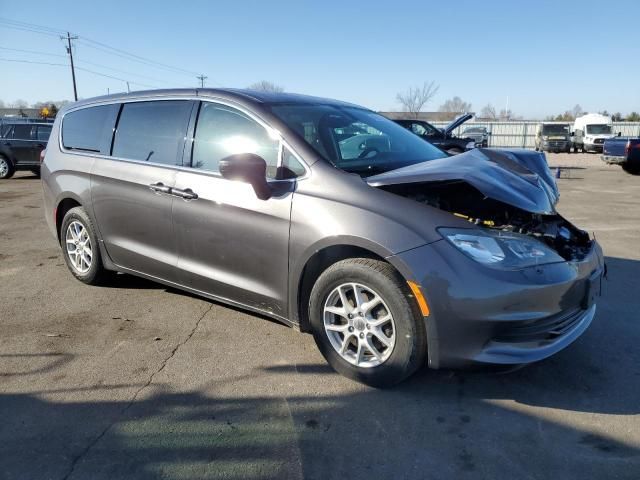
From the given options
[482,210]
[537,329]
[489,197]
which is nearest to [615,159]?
[482,210]

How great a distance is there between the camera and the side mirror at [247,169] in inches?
121

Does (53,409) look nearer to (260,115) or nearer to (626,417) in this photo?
(260,115)

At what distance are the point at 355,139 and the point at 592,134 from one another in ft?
120

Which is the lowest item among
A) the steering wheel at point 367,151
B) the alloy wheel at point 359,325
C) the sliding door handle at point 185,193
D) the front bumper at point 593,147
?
the alloy wheel at point 359,325

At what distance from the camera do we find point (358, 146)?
373cm

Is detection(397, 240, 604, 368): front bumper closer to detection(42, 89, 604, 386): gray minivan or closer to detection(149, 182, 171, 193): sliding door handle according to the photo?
detection(42, 89, 604, 386): gray minivan

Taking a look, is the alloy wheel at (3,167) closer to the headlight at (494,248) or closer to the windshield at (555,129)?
the headlight at (494,248)

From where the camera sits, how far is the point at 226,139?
144 inches

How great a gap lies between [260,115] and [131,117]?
157 cm

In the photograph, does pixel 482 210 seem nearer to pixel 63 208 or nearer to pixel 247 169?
pixel 247 169

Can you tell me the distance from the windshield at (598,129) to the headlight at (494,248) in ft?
122

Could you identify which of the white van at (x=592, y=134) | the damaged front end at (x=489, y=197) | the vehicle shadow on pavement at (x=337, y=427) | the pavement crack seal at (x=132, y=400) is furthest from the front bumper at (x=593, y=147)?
the pavement crack seal at (x=132, y=400)

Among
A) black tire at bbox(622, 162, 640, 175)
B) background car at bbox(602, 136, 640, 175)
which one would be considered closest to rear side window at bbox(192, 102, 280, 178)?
background car at bbox(602, 136, 640, 175)

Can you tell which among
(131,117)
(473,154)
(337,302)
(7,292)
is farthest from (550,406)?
(7,292)
